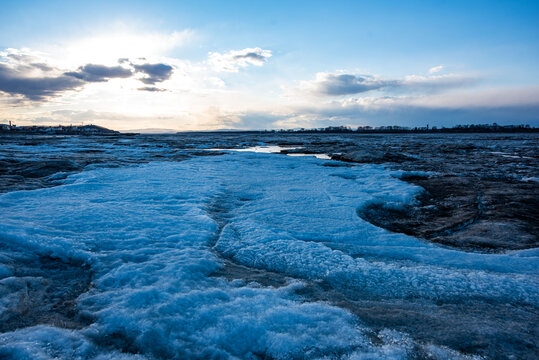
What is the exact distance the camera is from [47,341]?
1.83 metres

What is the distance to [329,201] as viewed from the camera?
5.60 m

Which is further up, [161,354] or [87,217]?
[87,217]

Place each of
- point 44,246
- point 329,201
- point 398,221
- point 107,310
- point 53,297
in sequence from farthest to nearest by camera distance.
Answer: point 329,201, point 398,221, point 44,246, point 53,297, point 107,310

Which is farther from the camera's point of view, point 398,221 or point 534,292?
point 398,221

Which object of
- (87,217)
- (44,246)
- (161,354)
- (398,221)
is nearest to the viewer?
(161,354)

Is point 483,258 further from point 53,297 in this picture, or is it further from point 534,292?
point 53,297

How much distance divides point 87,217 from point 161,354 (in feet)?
10.4

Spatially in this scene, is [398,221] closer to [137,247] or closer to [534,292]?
[534,292]

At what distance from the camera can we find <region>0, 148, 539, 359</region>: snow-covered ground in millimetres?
1883

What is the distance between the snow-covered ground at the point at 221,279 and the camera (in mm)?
1883

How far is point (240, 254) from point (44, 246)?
2.23 metres

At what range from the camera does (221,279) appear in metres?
2.74

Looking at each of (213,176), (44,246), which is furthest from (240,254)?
(213,176)

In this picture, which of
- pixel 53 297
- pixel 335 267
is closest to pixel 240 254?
pixel 335 267
